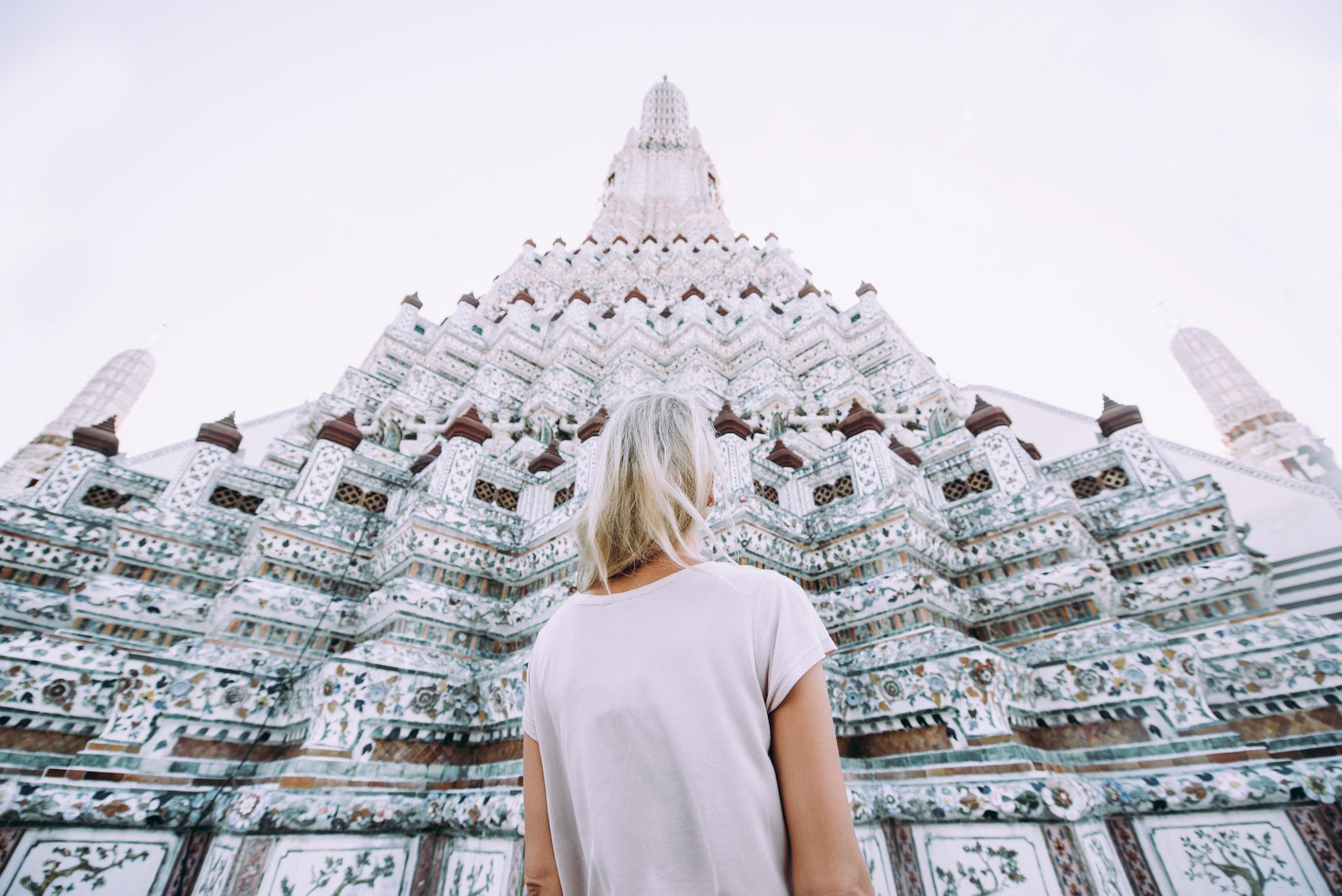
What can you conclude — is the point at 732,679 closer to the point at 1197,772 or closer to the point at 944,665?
the point at 944,665

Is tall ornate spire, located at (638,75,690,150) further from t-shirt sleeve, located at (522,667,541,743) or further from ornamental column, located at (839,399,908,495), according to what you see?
t-shirt sleeve, located at (522,667,541,743)

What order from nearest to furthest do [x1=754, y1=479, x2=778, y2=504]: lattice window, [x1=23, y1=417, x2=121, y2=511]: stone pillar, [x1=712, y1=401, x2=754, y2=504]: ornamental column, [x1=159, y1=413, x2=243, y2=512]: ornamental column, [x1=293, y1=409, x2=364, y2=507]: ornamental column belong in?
[x1=23, y1=417, x2=121, y2=511]: stone pillar
[x1=159, y1=413, x2=243, y2=512]: ornamental column
[x1=712, y1=401, x2=754, y2=504]: ornamental column
[x1=293, y1=409, x2=364, y2=507]: ornamental column
[x1=754, y1=479, x2=778, y2=504]: lattice window

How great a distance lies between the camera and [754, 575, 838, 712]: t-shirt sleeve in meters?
1.00

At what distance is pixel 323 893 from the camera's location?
265 cm

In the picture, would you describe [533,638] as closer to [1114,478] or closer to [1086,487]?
[1086,487]

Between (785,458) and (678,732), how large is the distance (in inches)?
189

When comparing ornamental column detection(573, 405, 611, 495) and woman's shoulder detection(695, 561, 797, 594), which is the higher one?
ornamental column detection(573, 405, 611, 495)

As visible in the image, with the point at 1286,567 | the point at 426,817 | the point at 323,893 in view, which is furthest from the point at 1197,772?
the point at 1286,567

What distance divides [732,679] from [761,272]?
11.9 metres

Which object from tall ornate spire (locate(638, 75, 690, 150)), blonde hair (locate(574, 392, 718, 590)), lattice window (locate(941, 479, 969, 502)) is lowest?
blonde hair (locate(574, 392, 718, 590))

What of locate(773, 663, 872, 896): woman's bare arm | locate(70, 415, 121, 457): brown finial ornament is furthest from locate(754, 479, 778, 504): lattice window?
locate(70, 415, 121, 457): brown finial ornament

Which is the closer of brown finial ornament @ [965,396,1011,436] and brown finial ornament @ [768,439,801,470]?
brown finial ornament @ [965,396,1011,436]

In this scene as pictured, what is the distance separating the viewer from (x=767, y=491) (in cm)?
550

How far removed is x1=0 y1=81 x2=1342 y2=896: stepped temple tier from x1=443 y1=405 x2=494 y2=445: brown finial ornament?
95 mm
